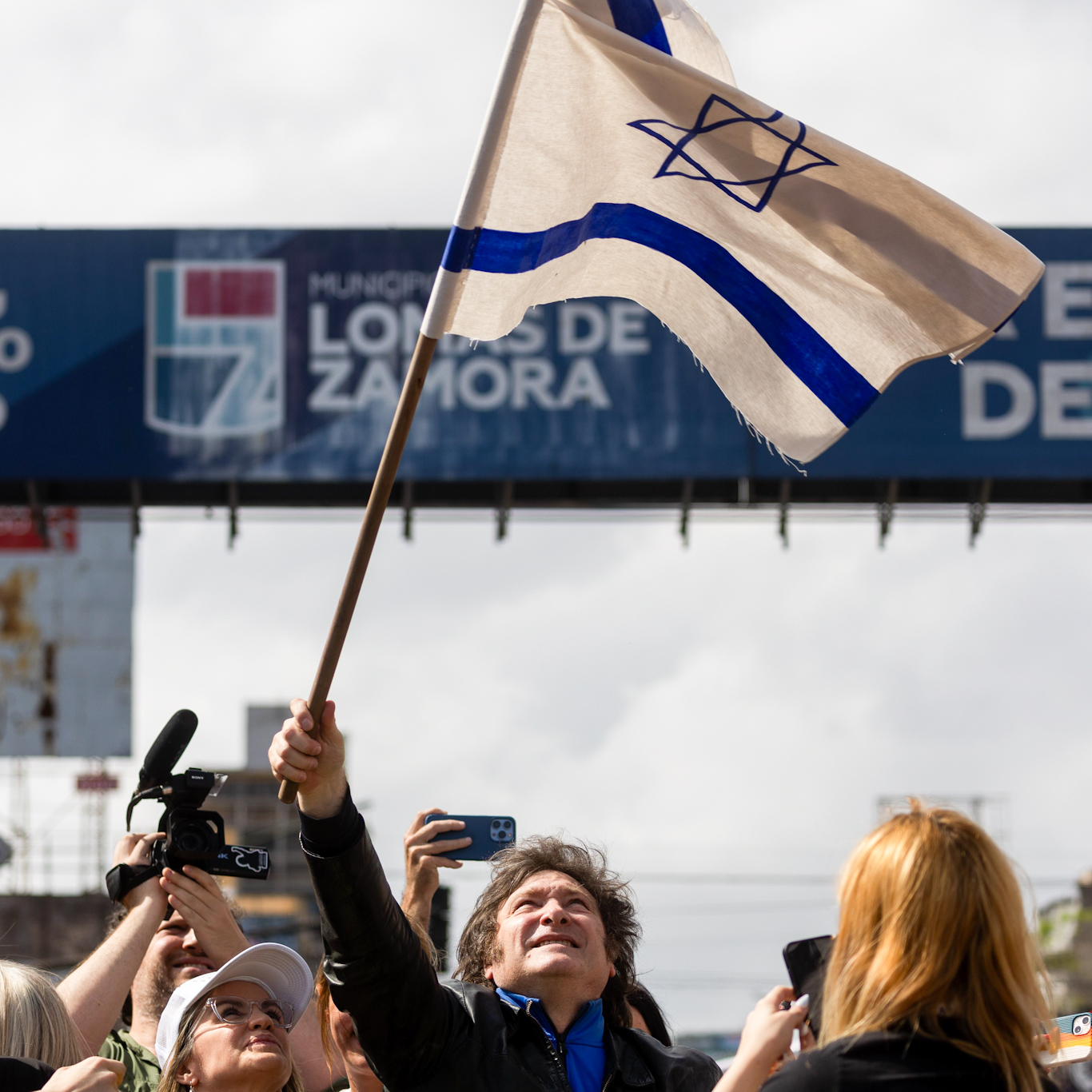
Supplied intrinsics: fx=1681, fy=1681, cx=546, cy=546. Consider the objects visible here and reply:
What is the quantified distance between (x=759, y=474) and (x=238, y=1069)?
42.9 feet

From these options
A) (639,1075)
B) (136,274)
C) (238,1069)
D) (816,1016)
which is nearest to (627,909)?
(639,1075)

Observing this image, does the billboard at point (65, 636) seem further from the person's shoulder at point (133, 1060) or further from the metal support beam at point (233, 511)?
the person's shoulder at point (133, 1060)

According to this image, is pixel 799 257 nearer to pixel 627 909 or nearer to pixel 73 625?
pixel 627 909

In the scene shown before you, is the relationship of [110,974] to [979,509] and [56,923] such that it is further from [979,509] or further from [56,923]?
[56,923]

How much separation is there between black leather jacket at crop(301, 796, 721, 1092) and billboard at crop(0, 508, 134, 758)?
574 inches

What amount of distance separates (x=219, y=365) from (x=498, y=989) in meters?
13.4

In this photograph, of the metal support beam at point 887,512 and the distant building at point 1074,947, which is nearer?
the metal support beam at point 887,512

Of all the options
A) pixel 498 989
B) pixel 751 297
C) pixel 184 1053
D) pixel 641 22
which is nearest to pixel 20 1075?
pixel 184 1053

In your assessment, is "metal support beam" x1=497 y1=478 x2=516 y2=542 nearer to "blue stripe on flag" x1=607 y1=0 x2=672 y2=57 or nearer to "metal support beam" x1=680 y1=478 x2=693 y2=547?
"metal support beam" x1=680 y1=478 x2=693 y2=547

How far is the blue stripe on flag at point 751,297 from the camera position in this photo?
418 cm

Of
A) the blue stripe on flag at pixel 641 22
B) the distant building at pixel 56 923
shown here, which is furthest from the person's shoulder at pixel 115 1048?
the distant building at pixel 56 923

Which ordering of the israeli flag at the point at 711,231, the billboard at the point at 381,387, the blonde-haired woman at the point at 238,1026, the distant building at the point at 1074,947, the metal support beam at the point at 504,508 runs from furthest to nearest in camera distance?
the distant building at the point at 1074,947
the metal support beam at the point at 504,508
the billboard at the point at 381,387
the israeli flag at the point at 711,231
the blonde-haired woman at the point at 238,1026

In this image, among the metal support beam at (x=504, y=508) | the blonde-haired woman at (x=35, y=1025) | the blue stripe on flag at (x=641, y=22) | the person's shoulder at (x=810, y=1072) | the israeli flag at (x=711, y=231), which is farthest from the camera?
the metal support beam at (x=504, y=508)

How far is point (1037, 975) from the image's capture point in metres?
2.79
